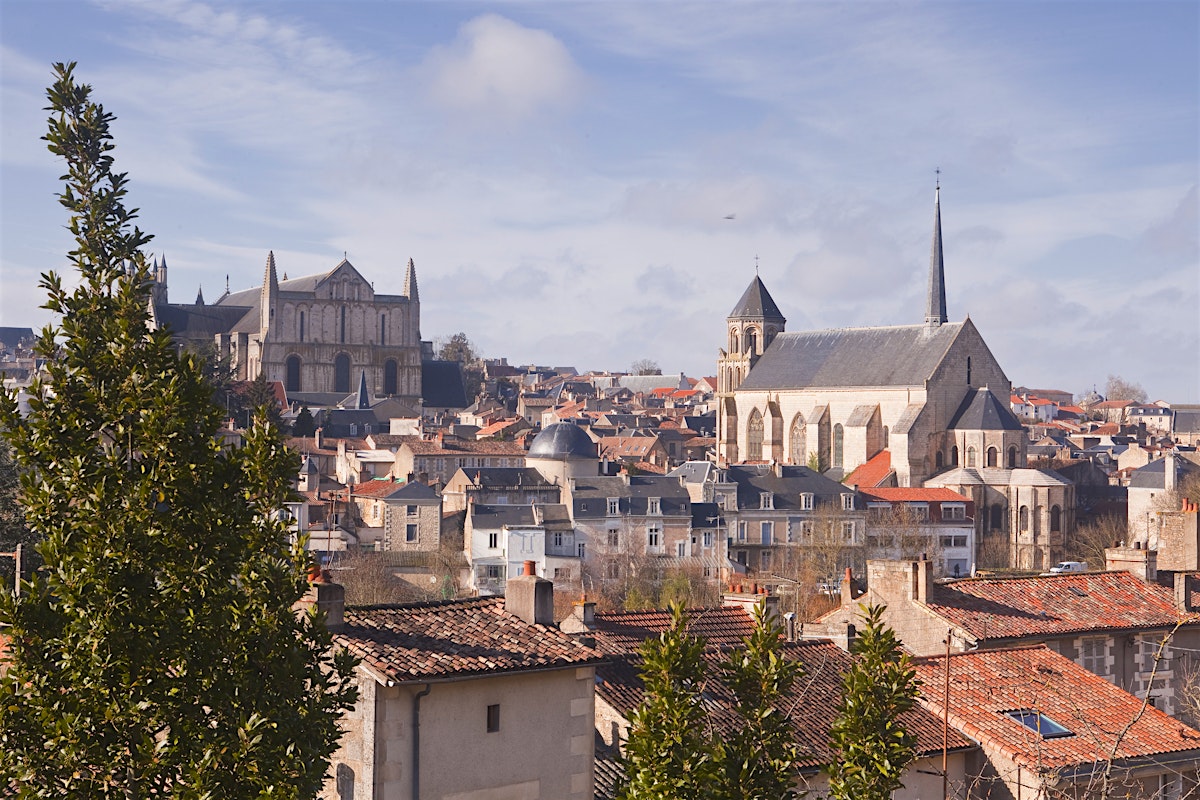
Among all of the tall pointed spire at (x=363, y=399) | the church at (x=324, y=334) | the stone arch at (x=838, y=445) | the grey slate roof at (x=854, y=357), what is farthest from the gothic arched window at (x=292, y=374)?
the stone arch at (x=838, y=445)

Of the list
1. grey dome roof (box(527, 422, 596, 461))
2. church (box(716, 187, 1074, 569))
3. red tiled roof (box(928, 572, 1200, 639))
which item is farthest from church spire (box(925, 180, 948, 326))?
red tiled roof (box(928, 572, 1200, 639))

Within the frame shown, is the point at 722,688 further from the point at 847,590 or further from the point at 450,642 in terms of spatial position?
the point at 847,590

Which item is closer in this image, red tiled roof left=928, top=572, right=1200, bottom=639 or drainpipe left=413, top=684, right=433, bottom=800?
drainpipe left=413, top=684, right=433, bottom=800

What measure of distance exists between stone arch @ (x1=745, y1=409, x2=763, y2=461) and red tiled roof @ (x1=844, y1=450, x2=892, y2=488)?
9.78 metres

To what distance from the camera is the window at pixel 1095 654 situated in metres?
19.5

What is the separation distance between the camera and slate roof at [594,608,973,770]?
14.3 metres

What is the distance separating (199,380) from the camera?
815cm

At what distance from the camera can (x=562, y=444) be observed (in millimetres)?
67562

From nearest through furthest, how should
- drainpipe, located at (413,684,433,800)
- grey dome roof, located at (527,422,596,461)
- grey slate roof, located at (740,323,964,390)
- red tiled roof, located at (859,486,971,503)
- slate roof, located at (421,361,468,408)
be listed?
drainpipe, located at (413,684,433,800)
red tiled roof, located at (859,486,971,503)
grey dome roof, located at (527,422,596,461)
grey slate roof, located at (740,323,964,390)
slate roof, located at (421,361,468,408)

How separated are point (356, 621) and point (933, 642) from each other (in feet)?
30.6

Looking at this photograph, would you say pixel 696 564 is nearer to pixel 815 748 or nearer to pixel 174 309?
pixel 815 748

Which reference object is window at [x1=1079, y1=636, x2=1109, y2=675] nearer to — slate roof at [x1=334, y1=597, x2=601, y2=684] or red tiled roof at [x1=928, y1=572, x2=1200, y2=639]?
red tiled roof at [x1=928, y1=572, x2=1200, y2=639]

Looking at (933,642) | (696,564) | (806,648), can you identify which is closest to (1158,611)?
(933,642)

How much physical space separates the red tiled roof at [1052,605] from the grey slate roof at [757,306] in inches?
2687
